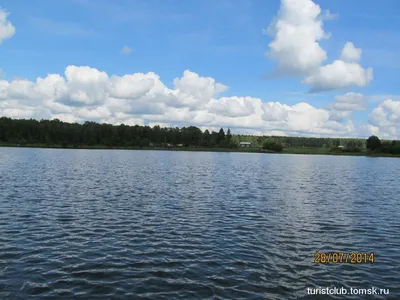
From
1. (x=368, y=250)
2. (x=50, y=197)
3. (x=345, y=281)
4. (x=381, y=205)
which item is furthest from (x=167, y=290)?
(x=381, y=205)

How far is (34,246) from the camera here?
20.8m

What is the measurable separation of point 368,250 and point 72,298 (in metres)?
18.9

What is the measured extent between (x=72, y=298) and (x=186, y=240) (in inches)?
391

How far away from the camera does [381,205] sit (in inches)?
1601

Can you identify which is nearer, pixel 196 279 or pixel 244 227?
pixel 196 279

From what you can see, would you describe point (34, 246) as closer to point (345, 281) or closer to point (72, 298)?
point (72, 298)

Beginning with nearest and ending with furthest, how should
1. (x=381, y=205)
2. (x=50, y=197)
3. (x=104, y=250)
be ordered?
1. (x=104, y=250)
2. (x=50, y=197)
3. (x=381, y=205)

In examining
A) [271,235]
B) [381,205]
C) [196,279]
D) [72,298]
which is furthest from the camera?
[381,205]
